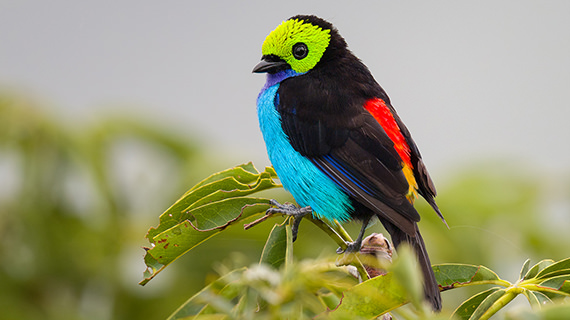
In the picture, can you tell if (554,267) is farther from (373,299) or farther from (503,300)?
(373,299)

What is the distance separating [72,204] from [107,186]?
0.32m

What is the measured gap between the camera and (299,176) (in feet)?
5.61

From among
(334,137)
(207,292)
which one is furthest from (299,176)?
(207,292)

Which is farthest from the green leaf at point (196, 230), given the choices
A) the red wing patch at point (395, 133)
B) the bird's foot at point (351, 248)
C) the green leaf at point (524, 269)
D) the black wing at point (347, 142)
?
the green leaf at point (524, 269)

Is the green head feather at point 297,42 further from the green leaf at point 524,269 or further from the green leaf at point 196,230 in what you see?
the green leaf at point 524,269

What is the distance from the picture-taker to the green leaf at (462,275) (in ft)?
4.00

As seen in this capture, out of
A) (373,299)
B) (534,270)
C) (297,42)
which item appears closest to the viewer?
(373,299)

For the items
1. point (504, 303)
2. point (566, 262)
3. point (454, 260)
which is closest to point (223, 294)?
point (504, 303)

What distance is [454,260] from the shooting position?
129 inches

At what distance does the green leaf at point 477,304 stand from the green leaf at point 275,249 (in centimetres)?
37

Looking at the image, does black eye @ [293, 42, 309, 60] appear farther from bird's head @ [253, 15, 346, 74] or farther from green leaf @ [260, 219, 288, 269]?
green leaf @ [260, 219, 288, 269]

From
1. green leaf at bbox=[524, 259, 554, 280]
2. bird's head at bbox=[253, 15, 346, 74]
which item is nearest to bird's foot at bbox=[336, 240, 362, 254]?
green leaf at bbox=[524, 259, 554, 280]

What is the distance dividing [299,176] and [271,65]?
0.35 metres

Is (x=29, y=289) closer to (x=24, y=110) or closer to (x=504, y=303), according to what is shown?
(x=24, y=110)
